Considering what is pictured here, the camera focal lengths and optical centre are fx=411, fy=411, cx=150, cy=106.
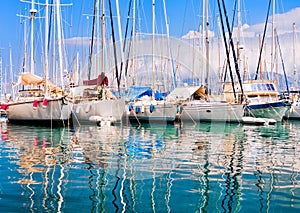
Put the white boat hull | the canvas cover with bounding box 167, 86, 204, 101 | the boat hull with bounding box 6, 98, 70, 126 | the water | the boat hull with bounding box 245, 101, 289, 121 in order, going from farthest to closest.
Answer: the white boat hull, the canvas cover with bounding box 167, 86, 204, 101, the boat hull with bounding box 245, 101, 289, 121, the boat hull with bounding box 6, 98, 70, 126, the water

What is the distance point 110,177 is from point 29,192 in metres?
2.30

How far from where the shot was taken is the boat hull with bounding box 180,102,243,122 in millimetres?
33969

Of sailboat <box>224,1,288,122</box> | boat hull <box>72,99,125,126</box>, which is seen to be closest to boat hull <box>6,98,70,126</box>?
boat hull <box>72,99,125,126</box>

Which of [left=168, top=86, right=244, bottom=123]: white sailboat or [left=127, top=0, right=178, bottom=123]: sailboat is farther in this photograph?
[left=127, top=0, right=178, bottom=123]: sailboat

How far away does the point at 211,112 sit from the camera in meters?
34.8

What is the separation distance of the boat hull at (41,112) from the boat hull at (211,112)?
11.3 meters

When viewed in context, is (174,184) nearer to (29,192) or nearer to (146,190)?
(146,190)

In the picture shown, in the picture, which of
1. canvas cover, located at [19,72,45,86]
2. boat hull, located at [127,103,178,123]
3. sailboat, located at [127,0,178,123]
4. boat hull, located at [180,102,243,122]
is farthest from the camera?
sailboat, located at [127,0,178,123]

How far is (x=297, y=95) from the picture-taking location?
51.5 m

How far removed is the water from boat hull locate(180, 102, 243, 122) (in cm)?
1726

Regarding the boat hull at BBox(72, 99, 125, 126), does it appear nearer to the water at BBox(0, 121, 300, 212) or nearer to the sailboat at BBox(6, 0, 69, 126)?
the sailboat at BBox(6, 0, 69, 126)

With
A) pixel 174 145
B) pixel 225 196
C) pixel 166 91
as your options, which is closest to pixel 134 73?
pixel 166 91

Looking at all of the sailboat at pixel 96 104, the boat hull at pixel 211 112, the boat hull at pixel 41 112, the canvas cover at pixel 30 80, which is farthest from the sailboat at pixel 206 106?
the canvas cover at pixel 30 80

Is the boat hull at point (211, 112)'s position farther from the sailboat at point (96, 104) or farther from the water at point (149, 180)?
Answer: the water at point (149, 180)
